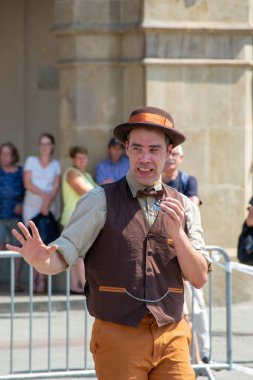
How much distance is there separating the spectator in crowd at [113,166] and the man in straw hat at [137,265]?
7.14 m

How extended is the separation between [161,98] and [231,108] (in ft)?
2.65

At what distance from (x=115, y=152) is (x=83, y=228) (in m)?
7.29

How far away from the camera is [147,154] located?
574 cm

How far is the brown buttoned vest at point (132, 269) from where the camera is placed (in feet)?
18.9

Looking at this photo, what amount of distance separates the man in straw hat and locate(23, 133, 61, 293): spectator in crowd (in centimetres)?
738

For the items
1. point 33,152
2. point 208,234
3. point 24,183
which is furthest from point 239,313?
point 33,152

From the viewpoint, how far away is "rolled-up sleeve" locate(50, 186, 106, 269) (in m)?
5.72

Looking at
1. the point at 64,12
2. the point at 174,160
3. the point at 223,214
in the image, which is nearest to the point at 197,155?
the point at 223,214

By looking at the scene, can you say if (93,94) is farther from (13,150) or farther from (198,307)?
(198,307)

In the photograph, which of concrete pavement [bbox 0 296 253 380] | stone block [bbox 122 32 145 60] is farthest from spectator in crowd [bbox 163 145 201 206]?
stone block [bbox 122 32 145 60]

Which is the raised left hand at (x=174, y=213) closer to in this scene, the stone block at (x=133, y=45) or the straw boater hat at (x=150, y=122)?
the straw boater hat at (x=150, y=122)

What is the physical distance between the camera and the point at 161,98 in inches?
516

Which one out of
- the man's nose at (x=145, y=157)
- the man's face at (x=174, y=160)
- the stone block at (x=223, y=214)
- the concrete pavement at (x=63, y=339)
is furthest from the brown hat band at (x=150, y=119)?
the stone block at (x=223, y=214)

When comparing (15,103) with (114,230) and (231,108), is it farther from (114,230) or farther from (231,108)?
(114,230)
